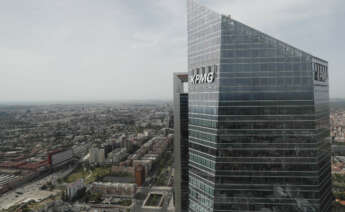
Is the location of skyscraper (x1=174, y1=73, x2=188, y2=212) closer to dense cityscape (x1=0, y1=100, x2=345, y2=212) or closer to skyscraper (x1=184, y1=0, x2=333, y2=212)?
skyscraper (x1=184, y1=0, x2=333, y2=212)

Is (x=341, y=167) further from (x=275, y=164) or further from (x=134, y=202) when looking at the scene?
(x=134, y=202)

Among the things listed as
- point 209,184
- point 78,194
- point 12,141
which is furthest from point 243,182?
point 12,141

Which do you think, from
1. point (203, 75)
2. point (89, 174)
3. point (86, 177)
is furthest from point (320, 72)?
point (89, 174)

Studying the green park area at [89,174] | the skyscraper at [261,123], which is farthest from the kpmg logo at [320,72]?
the green park area at [89,174]

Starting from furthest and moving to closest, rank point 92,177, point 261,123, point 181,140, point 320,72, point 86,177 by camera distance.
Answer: point 86,177 → point 92,177 → point 181,140 → point 320,72 → point 261,123

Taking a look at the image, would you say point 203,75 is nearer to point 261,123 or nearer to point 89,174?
point 261,123
